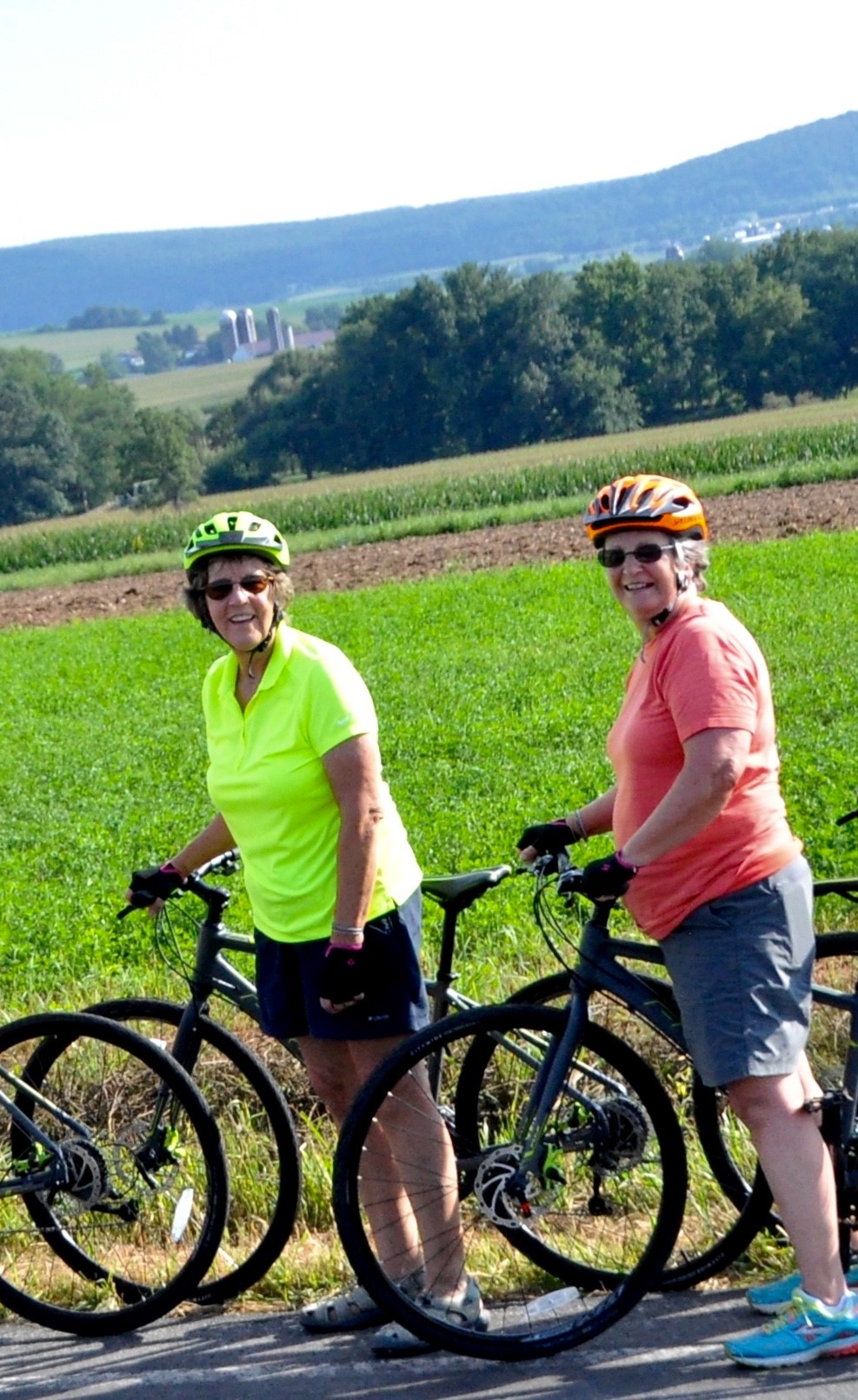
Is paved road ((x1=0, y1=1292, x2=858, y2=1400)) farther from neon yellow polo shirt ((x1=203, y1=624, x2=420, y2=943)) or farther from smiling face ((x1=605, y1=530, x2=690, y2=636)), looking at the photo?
smiling face ((x1=605, y1=530, x2=690, y2=636))

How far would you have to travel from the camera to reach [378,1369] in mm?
3920

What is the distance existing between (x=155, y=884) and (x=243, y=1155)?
122 cm

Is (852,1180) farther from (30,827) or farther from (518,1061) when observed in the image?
(30,827)

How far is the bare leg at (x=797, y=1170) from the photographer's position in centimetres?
370

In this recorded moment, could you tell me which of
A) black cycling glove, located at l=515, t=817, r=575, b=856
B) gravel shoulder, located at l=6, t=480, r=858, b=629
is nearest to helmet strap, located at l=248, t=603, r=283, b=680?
black cycling glove, located at l=515, t=817, r=575, b=856

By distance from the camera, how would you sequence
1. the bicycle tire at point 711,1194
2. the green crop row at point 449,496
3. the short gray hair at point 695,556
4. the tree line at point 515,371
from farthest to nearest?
the tree line at point 515,371, the green crop row at point 449,496, the bicycle tire at point 711,1194, the short gray hair at point 695,556

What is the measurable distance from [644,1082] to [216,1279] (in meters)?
1.33

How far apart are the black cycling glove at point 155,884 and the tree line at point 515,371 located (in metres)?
86.1

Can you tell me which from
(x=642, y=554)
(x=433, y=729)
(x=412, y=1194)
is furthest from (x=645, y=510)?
(x=433, y=729)

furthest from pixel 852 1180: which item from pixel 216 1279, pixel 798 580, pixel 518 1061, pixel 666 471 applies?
pixel 666 471

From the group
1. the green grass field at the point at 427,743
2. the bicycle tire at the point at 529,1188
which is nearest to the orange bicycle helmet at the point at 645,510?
the bicycle tire at the point at 529,1188

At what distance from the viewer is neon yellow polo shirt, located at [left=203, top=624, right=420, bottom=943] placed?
391 cm

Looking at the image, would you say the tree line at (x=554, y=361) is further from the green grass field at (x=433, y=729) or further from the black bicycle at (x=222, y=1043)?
the black bicycle at (x=222, y=1043)

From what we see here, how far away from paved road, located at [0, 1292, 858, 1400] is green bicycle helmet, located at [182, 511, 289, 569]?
6.29 ft
